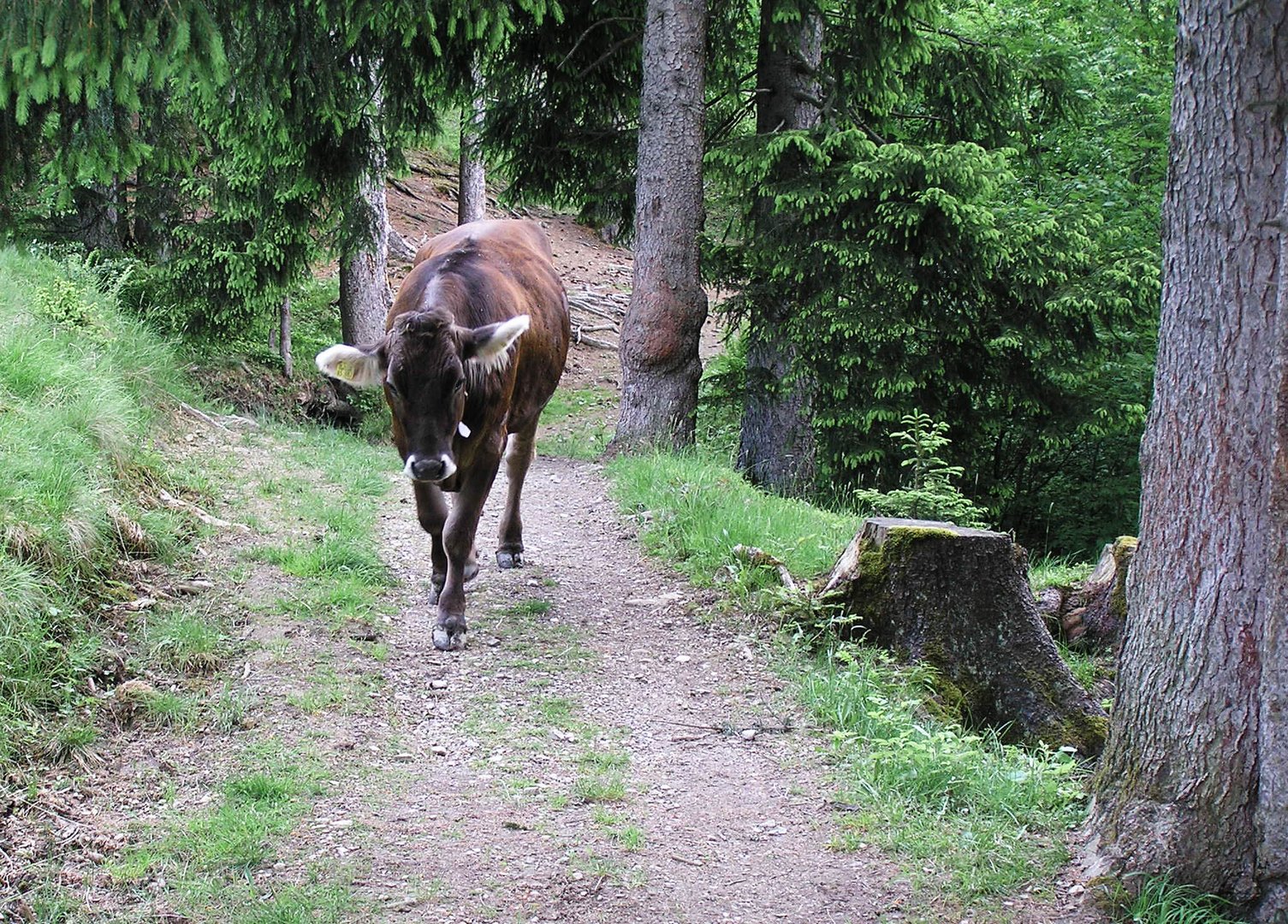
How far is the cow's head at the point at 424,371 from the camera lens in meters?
6.07

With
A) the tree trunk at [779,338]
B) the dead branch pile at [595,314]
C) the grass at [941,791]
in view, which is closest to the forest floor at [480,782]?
the grass at [941,791]

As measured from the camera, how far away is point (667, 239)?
11805 mm

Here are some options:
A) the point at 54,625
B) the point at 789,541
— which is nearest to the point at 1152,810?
the point at 789,541

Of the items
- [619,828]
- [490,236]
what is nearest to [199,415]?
[490,236]

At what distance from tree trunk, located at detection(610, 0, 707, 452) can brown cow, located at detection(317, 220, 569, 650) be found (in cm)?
326

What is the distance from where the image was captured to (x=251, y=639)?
6.43 m

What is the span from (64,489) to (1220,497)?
6379mm

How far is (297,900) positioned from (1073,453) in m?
15.1

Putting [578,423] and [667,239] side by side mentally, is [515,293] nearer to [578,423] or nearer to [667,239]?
[667,239]

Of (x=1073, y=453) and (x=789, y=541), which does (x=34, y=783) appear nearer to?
(x=789, y=541)

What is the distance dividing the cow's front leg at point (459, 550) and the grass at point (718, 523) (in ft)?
5.65

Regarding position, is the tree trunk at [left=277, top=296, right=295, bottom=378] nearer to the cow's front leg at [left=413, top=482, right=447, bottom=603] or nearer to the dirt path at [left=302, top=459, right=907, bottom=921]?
the dirt path at [left=302, top=459, right=907, bottom=921]

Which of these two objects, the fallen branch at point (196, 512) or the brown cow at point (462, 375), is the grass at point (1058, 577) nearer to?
the brown cow at point (462, 375)

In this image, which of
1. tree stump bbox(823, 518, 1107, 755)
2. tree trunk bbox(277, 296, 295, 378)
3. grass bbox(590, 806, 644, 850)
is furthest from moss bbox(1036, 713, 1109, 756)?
tree trunk bbox(277, 296, 295, 378)
